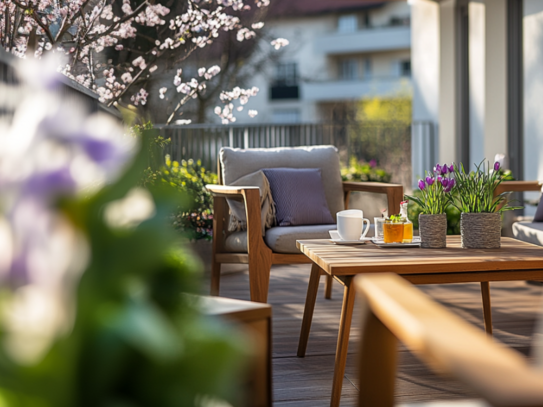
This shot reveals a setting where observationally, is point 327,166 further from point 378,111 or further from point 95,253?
point 378,111

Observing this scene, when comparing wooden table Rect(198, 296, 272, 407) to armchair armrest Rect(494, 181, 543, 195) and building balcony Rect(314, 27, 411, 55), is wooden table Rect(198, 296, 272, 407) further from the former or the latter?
building balcony Rect(314, 27, 411, 55)

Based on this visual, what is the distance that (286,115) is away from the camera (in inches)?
993

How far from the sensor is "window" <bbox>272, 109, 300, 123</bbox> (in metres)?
25.0

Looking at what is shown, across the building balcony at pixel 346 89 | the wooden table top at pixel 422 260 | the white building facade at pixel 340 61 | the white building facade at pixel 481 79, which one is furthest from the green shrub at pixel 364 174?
the building balcony at pixel 346 89

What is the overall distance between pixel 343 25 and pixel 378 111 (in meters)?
6.91

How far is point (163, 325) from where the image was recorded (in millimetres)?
420

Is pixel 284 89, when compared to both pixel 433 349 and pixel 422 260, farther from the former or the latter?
pixel 433 349

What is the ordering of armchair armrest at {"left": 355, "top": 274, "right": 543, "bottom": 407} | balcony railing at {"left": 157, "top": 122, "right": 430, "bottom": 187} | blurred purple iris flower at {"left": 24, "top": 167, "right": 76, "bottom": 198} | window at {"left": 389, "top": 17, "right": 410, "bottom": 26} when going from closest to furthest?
blurred purple iris flower at {"left": 24, "top": 167, "right": 76, "bottom": 198}
armchair armrest at {"left": 355, "top": 274, "right": 543, "bottom": 407}
balcony railing at {"left": 157, "top": 122, "right": 430, "bottom": 187}
window at {"left": 389, "top": 17, "right": 410, "bottom": 26}

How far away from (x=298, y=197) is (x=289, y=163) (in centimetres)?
33

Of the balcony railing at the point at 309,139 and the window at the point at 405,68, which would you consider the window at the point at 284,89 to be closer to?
the window at the point at 405,68

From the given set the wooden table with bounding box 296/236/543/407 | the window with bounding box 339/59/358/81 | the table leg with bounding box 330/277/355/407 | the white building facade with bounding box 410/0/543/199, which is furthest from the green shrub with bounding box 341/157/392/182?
the window with bounding box 339/59/358/81

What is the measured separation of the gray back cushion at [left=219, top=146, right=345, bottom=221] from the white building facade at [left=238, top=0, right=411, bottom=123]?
20.2 m

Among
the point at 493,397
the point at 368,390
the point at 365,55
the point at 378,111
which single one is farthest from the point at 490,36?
the point at 365,55

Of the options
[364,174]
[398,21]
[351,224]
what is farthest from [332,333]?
[398,21]
